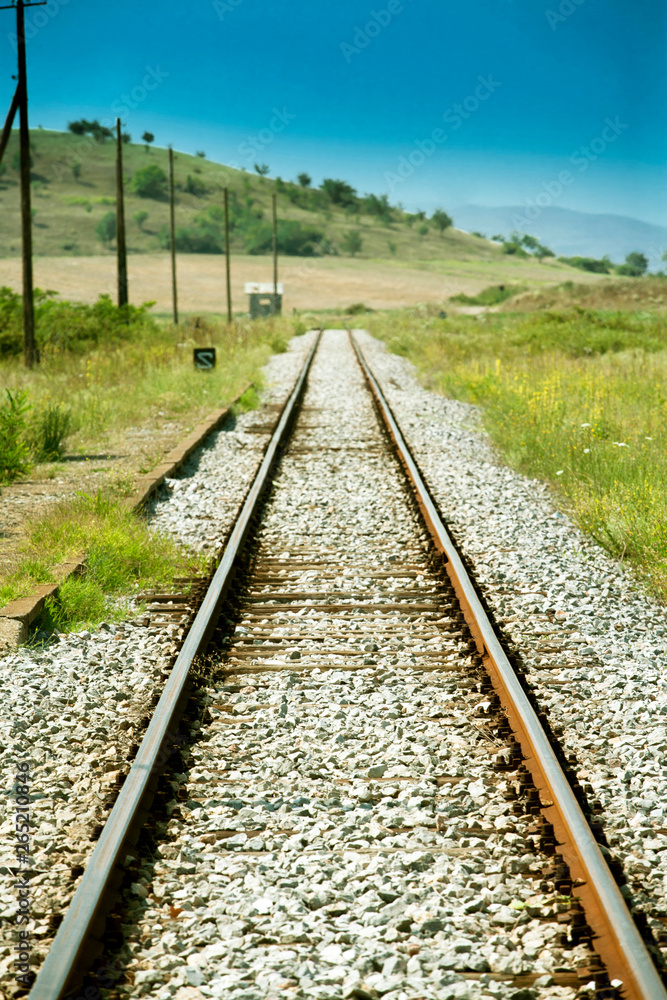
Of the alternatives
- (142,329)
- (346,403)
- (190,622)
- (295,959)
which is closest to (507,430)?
(346,403)

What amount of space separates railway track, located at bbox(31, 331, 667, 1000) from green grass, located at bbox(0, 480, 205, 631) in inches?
28.2

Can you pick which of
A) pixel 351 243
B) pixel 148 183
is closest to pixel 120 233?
pixel 351 243

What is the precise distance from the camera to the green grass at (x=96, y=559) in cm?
578

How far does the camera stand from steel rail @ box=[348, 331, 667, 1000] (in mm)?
2621

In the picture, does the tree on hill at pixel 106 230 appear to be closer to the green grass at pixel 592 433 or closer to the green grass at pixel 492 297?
the green grass at pixel 492 297

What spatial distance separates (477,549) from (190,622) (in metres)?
2.68

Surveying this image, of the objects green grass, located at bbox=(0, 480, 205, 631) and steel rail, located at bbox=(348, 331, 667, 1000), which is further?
green grass, located at bbox=(0, 480, 205, 631)

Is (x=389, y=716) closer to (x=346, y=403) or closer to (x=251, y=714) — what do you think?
(x=251, y=714)

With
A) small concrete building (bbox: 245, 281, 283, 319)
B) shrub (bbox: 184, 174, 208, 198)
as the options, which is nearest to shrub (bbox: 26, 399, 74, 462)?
small concrete building (bbox: 245, 281, 283, 319)

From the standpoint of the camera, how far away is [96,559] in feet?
21.4

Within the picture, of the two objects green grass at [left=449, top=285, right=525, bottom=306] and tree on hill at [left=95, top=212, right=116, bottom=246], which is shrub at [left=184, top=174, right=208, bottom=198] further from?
green grass at [left=449, top=285, right=525, bottom=306]

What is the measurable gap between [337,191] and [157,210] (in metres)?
51.9

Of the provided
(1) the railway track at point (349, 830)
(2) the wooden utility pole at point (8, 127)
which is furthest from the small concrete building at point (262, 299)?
(1) the railway track at point (349, 830)

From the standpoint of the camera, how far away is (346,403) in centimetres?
1709
